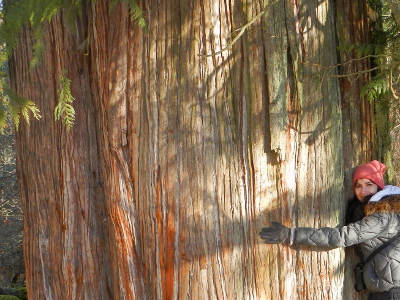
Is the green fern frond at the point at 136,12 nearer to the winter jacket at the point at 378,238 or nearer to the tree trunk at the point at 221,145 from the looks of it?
the tree trunk at the point at 221,145

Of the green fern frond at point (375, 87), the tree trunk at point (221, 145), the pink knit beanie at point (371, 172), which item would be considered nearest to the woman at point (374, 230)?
the pink knit beanie at point (371, 172)

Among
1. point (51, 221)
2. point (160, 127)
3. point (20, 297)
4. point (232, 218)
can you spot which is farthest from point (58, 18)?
point (20, 297)

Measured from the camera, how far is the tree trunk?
2.89 meters

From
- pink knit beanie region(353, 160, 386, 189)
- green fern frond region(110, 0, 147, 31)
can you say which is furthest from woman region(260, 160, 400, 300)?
green fern frond region(110, 0, 147, 31)

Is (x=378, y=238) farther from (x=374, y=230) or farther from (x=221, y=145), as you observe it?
(x=221, y=145)

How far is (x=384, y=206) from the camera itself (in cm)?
308

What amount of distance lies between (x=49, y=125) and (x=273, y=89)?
6.42 feet

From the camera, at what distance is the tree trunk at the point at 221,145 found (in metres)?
2.89

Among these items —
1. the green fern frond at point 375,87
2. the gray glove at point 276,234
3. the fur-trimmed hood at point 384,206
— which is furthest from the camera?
the green fern frond at point 375,87

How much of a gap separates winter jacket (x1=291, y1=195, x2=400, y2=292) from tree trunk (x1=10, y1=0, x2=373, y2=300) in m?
0.15

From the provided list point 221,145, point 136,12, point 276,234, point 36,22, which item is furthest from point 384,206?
point 36,22

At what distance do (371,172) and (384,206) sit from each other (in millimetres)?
251

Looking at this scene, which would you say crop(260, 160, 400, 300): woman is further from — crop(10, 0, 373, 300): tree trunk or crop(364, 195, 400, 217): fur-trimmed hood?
crop(10, 0, 373, 300): tree trunk

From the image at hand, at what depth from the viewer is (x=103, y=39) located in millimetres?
3240
